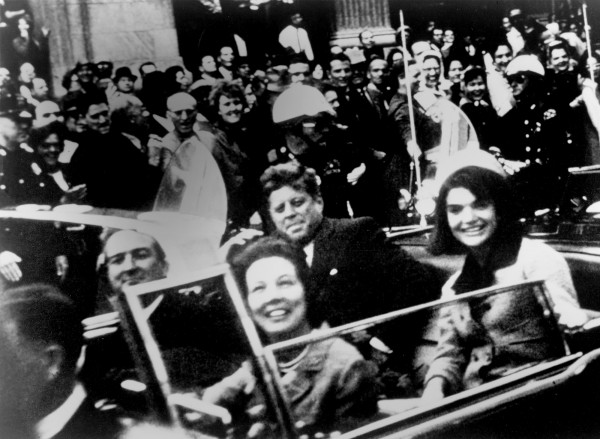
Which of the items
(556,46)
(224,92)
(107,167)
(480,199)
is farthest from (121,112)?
(556,46)

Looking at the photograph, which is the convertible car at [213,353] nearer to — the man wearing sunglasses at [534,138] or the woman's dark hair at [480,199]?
the woman's dark hair at [480,199]

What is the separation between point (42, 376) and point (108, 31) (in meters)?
1.57

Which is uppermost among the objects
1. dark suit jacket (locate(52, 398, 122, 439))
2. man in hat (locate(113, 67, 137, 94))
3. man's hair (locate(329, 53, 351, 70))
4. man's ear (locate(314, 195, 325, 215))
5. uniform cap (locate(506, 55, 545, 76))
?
man's hair (locate(329, 53, 351, 70))

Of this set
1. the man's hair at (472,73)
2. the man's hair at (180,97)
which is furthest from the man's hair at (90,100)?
the man's hair at (472,73)

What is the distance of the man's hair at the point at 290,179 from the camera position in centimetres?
325

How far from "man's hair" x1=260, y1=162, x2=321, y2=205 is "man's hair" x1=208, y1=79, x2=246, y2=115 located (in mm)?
376

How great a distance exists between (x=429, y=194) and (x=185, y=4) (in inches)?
64.8

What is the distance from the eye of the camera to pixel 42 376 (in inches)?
106

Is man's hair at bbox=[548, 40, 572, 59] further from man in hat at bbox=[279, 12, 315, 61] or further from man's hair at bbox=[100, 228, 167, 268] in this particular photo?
man's hair at bbox=[100, 228, 167, 268]

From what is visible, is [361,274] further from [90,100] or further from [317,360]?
[90,100]

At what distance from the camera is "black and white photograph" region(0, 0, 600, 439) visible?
9.08 feet

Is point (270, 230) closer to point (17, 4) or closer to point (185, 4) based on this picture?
point (185, 4)

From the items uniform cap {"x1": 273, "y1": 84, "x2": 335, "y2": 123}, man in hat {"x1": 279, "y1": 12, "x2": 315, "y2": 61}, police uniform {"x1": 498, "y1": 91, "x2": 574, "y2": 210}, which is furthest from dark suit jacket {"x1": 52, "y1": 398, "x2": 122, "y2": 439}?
police uniform {"x1": 498, "y1": 91, "x2": 574, "y2": 210}

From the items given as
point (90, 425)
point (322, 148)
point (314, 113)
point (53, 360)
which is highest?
point (314, 113)
